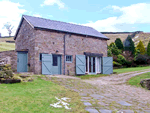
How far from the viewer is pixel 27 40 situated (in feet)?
48.6

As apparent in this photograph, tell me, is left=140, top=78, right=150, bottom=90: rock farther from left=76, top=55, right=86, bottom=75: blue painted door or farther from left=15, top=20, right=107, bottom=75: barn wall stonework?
left=15, top=20, right=107, bottom=75: barn wall stonework

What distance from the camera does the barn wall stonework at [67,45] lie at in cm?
1356

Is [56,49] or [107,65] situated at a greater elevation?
[56,49]

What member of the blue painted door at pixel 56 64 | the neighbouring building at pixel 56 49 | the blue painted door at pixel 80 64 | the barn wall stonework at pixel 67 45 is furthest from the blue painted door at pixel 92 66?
the blue painted door at pixel 56 64

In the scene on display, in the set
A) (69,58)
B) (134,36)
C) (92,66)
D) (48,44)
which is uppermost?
(134,36)

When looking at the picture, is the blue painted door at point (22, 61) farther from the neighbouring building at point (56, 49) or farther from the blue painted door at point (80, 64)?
the blue painted door at point (80, 64)

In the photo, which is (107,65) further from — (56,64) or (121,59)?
(121,59)

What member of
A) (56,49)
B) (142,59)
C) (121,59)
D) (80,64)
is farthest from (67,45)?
(142,59)

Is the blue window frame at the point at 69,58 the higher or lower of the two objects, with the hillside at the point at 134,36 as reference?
lower

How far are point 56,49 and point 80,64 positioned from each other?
305 cm

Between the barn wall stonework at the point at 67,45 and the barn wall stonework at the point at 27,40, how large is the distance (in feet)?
1.68

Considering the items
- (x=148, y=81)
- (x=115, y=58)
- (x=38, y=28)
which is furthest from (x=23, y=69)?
(x=115, y=58)

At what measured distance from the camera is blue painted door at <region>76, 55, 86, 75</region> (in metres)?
15.7

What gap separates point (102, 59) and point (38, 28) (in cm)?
826
